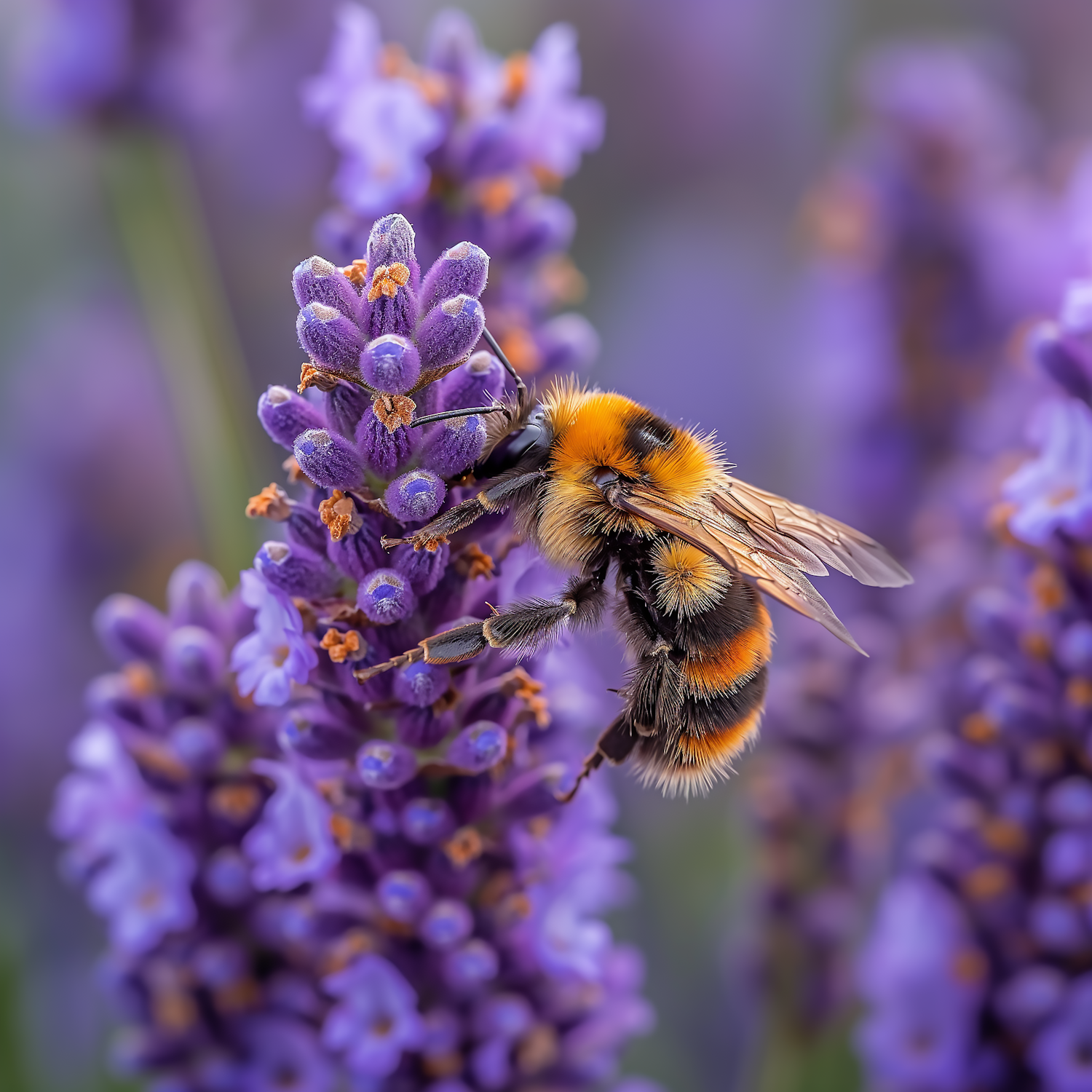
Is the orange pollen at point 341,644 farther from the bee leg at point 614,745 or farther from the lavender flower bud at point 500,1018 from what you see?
the lavender flower bud at point 500,1018

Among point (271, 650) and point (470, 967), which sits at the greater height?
point (271, 650)

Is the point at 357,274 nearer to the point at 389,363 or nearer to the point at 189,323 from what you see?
the point at 389,363

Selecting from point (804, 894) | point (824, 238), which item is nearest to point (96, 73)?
point (824, 238)

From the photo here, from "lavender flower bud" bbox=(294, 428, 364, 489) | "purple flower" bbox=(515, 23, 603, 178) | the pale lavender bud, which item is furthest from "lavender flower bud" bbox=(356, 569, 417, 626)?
"purple flower" bbox=(515, 23, 603, 178)

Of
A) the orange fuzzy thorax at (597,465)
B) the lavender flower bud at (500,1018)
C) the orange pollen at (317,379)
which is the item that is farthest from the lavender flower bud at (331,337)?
the lavender flower bud at (500,1018)

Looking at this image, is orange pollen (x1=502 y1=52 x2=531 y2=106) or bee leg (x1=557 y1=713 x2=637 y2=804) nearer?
bee leg (x1=557 y1=713 x2=637 y2=804)

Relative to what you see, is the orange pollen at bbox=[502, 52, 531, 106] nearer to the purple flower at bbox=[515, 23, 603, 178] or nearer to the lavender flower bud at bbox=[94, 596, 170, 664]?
the purple flower at bbox=[515, 23, 603, 178]

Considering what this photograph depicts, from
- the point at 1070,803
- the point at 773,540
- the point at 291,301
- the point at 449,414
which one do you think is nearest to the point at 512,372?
the point at 449,414
